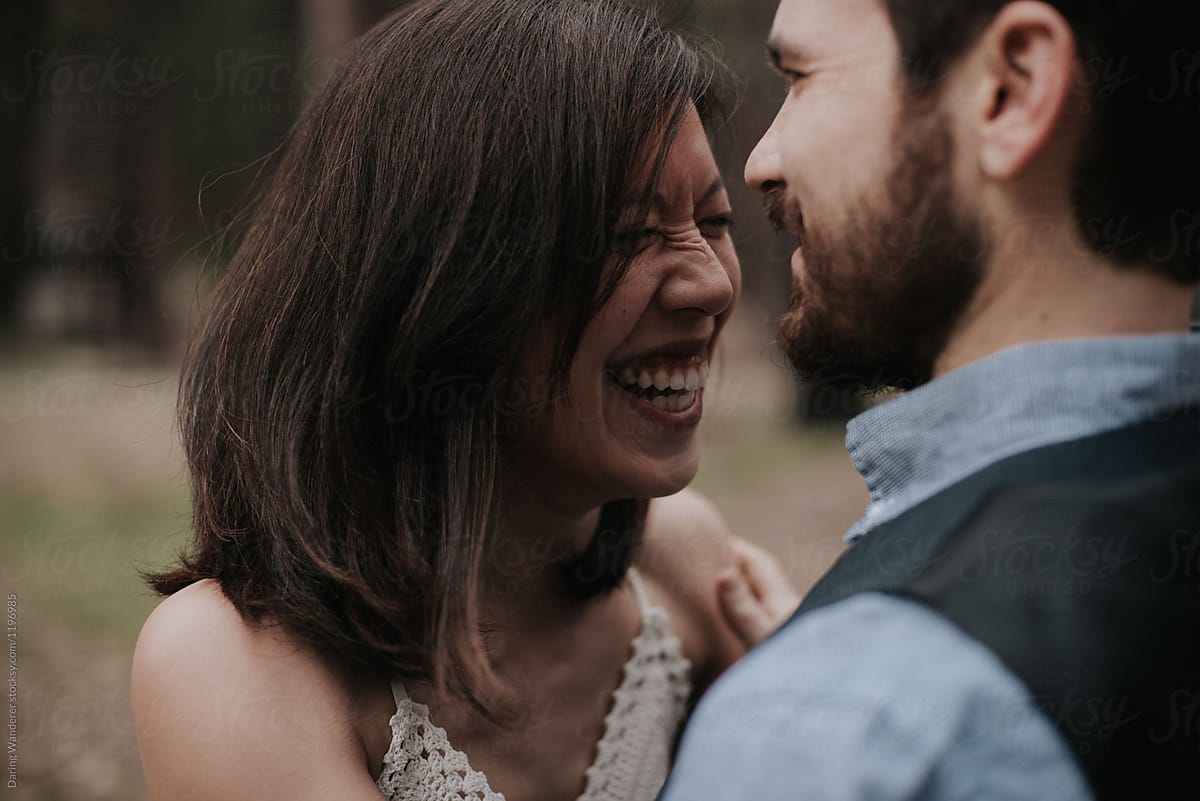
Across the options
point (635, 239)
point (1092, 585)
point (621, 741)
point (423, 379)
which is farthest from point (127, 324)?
point (1092, 585)

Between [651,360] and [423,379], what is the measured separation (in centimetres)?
48

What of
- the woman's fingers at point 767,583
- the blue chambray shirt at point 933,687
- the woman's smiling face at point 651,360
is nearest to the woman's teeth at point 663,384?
the woman's smiling face at point 651,360

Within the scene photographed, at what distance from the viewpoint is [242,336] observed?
216 cm

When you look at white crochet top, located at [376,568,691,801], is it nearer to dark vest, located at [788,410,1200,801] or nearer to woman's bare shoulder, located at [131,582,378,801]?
woman's bare shoulder, located at [131,582,378,801]

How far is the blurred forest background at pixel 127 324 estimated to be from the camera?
5059mm

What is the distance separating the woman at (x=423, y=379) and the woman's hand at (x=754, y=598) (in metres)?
0.72

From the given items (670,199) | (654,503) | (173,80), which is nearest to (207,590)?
(670,199)

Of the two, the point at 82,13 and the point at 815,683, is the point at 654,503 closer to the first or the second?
the point at 815,683

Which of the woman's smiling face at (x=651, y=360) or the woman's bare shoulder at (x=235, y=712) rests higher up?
the woman's smiling face at (x=651, y=360)

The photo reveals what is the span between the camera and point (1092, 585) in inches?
49.6

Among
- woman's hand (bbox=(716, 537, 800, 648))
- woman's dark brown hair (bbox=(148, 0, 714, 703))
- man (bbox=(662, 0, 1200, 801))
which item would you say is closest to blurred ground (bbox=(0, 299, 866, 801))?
woman's hand (bbox=(716, 537, 800, 648))

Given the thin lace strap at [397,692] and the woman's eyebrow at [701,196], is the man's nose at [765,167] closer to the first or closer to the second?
the woman's eyebrow at [701,196]

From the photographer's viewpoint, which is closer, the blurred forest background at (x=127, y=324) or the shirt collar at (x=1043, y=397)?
the shirt collar at (x=1043, y=397)

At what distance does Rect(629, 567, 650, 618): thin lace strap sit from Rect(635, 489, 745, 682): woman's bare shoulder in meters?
0.05
